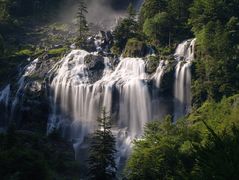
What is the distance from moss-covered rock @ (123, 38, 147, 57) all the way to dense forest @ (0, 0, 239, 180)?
181 millimetres

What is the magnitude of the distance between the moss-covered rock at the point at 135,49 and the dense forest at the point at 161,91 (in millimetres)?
181

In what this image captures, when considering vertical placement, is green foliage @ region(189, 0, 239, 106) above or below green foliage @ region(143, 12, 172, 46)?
below

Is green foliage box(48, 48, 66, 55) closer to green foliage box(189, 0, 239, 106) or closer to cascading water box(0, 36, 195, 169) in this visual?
cascading water box(0, 36, 195, 169)

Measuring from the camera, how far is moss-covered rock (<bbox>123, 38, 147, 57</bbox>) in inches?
3452

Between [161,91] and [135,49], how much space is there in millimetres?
11795

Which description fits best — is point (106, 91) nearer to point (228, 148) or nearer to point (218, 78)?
point (218, 78)

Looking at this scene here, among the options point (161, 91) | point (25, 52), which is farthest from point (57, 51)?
point (161, 91)

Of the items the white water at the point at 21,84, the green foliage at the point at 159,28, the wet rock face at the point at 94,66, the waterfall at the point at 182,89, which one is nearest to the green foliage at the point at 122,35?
the green foliage at the point at 159,28

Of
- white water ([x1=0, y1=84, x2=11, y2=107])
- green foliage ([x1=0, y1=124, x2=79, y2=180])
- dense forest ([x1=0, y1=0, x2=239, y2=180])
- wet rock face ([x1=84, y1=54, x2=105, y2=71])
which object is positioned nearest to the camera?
green foliage ([x1=0, y1=124, x2=79, y2=180])

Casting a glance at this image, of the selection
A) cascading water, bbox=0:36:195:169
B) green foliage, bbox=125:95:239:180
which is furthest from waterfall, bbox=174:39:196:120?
green foliage, bbox=125:95:239:180

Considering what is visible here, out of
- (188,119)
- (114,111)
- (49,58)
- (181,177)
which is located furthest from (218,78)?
(181,177)

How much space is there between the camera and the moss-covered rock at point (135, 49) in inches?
3452

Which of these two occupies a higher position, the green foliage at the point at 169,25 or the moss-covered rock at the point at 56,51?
the green foliage at the point at 169,25

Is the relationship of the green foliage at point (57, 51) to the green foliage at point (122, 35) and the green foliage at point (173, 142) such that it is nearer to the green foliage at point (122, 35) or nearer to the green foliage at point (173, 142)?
the green foliage at point (122, 35)
